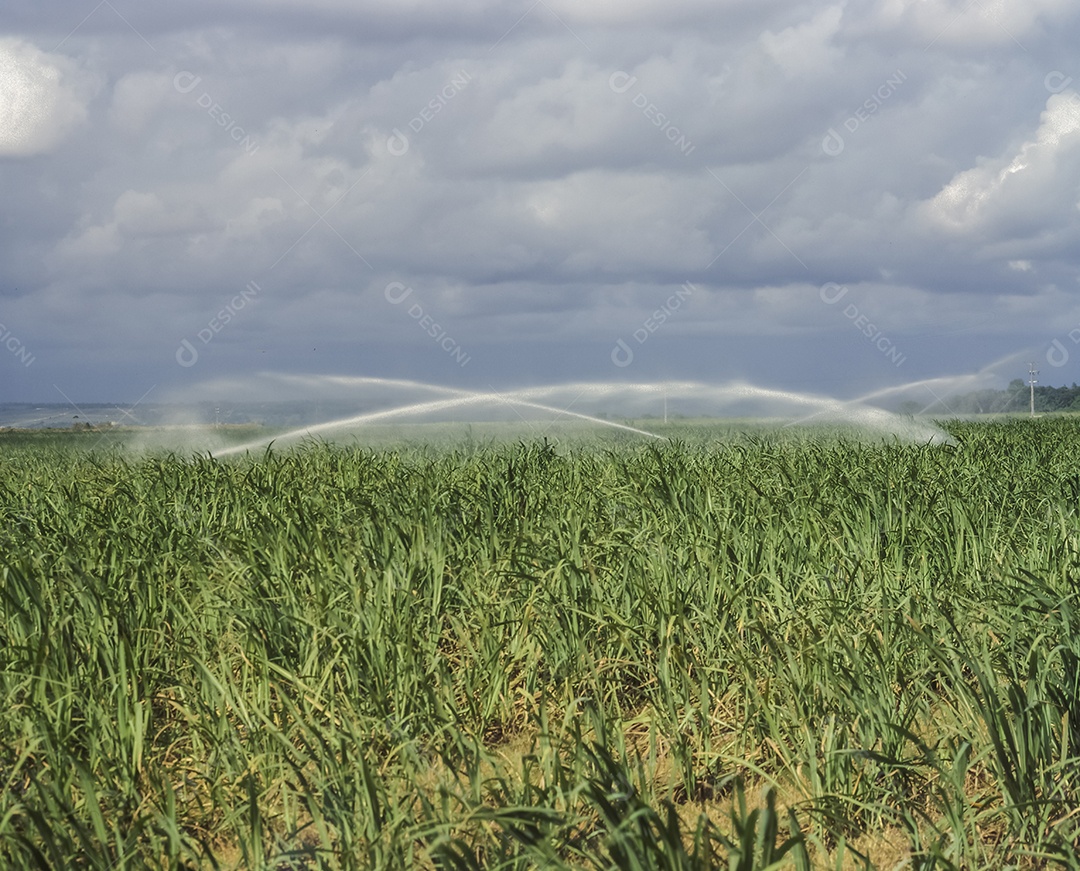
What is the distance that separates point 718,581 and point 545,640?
82cm

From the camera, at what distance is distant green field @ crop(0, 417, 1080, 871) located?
2699 mm

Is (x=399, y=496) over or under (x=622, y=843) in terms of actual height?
over

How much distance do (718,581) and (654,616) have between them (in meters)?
0.39

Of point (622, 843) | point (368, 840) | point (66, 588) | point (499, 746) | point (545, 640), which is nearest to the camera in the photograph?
point (622, 843)

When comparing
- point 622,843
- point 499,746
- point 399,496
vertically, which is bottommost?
point 499,746

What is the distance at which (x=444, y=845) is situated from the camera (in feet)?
7.43

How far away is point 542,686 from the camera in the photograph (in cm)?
385

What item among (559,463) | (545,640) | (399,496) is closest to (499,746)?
(545,640)

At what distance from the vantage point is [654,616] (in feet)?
13.6

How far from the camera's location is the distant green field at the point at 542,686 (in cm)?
270

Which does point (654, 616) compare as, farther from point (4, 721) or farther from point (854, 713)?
point (4, 721)

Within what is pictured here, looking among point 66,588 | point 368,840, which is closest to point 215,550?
point 66,588

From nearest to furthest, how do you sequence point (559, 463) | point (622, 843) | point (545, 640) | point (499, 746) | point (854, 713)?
point (622, 843), point (854, 713), point (499, 746), point (545, 640), point (559, 463)

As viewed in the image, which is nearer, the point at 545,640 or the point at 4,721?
the point at 4,721
